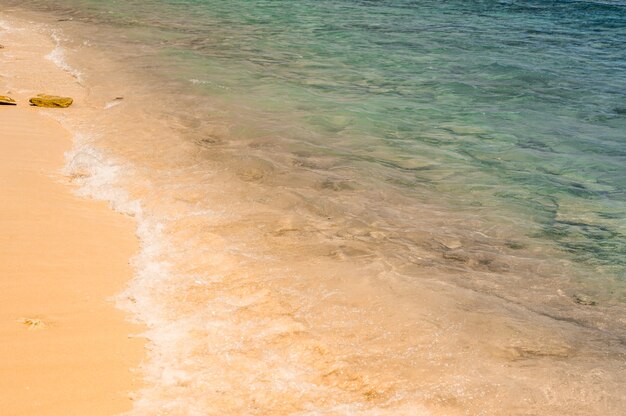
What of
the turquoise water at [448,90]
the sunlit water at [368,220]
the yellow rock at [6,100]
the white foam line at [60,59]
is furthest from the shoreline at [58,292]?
the white foam line at [60,59]

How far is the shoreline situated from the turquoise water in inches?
104

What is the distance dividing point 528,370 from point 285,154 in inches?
159

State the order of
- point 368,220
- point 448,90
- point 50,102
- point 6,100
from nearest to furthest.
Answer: point 368,220
point 6,100
point 50,102
point 448,90

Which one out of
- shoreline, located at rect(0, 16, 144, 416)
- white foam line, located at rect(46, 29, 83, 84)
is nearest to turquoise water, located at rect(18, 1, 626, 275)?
white foam line, located at rect(46, 29, 83, 84)

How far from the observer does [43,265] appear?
14.2 feet

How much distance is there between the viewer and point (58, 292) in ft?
13.2

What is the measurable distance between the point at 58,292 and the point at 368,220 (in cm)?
244

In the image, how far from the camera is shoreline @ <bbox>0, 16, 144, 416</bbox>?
317 cm

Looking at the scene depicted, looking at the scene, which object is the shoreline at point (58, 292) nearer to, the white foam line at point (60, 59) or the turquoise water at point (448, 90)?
the turquoise water at point (448, 90)

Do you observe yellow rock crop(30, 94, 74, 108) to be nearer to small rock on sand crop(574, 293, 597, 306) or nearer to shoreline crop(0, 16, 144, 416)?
shoreline crop(0, 16, 144, 416)

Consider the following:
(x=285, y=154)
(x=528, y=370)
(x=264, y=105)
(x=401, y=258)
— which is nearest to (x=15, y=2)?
(x=264, y=105)

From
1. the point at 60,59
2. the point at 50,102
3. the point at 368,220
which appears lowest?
the point at 60,59

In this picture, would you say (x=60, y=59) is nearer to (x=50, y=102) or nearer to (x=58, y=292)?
(x=50, y=102)

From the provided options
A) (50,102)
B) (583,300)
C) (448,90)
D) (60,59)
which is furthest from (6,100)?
(583,300)
